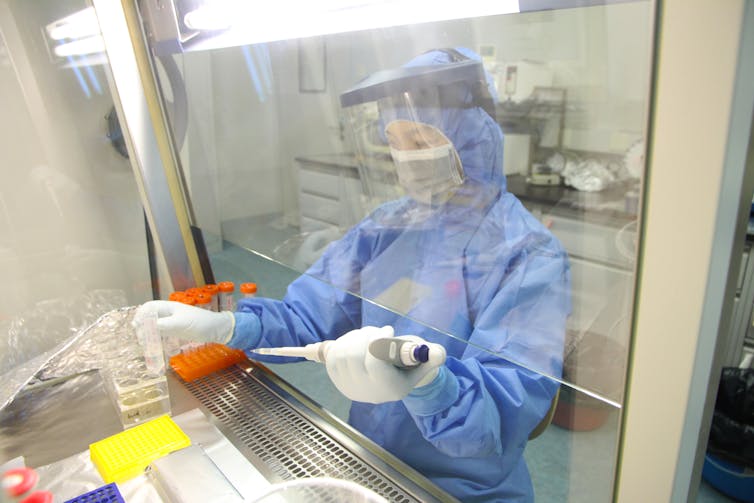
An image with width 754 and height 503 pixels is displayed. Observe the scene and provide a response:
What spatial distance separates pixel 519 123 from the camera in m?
1.53

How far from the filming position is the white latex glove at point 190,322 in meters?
1.10

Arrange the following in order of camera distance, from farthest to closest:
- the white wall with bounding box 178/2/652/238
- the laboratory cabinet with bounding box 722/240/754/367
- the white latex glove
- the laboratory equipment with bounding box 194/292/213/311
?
the laboratory cabinet with bounding box 722/240/754/367 → the laboratory equipment with bounding box 194/292/213/311 → the white latex glove → the white wall with bounding box 178/2/652/238

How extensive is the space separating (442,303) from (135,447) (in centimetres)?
63

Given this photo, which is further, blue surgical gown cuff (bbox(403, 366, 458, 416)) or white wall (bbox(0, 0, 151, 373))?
white wall (bbox(0, 0, 151, 373))

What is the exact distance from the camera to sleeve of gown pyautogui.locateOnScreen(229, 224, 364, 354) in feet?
3.78

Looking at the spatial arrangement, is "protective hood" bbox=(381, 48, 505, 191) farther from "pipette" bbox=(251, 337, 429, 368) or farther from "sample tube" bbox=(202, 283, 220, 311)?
"sample tube" bbox=(202, 283, 220, 311)

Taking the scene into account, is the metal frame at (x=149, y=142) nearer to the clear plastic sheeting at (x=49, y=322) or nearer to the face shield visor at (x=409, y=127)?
the clear plastic sheeting at (x=49, y=322)

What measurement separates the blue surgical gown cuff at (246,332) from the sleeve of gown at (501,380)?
48cm

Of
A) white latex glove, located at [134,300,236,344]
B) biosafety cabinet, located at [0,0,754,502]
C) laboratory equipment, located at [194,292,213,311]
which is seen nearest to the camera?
biosafety cabinet, located at [0,0,754,502]

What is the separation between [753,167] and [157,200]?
1.34 m

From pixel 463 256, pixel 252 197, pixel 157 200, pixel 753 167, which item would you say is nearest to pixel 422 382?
pixel 463 256

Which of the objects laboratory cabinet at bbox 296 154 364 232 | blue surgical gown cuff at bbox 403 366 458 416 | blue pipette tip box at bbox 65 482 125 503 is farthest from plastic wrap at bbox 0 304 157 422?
blue surgical gown cuff at bbox 403 366 458 416

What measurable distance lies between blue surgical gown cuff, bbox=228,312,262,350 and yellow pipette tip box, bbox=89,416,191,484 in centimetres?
22

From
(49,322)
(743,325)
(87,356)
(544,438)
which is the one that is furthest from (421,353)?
(743,325)
